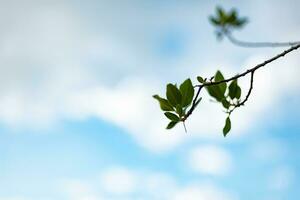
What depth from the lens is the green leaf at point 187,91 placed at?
2559mm

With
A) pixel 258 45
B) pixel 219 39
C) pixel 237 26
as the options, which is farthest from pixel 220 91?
pixel 237 26

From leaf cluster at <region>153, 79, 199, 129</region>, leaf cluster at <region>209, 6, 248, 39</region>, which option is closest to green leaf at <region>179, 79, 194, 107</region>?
leaf cluster at <region>153, 79, 199, 129</region>

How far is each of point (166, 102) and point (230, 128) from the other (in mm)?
441

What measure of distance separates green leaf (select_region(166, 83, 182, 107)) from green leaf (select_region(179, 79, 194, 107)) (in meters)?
0.03

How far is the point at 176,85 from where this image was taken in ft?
8.60

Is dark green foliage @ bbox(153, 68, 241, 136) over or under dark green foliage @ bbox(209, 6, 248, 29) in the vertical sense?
under

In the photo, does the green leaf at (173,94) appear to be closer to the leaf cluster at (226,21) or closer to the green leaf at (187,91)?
the green leaf at (187,91)

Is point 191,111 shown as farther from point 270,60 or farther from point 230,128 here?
point 270,60

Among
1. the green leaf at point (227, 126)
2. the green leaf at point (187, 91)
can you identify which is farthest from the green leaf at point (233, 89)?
the green leaf at point (187, 91)

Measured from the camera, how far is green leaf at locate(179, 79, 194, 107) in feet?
8.39

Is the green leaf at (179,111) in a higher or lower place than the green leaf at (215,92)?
lower

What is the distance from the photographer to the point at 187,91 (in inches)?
101

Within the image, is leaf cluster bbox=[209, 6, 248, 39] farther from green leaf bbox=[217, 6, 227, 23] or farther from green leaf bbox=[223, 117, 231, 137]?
green leaf bbox=[223, 117, 231, 137]

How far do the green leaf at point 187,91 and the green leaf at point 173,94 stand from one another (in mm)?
31
